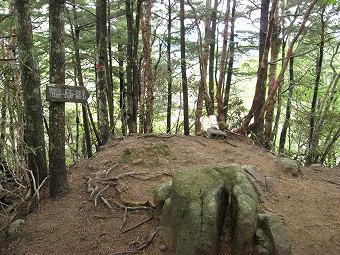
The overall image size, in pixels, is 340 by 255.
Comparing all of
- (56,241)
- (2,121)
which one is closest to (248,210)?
(56,241)

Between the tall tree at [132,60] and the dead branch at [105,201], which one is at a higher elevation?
the tall tree at [132,60]

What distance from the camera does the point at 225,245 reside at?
3.75m

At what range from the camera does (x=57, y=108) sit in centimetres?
519

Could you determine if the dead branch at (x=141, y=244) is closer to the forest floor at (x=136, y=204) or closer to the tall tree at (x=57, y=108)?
the forest floor at (x=136, y=204)

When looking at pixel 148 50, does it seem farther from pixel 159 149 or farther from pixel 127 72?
pixel 159 149

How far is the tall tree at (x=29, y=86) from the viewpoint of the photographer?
5.04 meters

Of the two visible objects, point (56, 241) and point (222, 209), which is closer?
point (222, 209)

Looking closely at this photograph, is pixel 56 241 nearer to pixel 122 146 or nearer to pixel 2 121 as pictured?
pixel 2 121

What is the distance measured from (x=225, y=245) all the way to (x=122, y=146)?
182 inches

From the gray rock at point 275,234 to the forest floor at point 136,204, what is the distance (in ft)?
1.08

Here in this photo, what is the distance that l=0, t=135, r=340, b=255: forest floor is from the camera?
4.13 metres

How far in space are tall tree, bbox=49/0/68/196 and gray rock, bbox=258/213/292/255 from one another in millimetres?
3666

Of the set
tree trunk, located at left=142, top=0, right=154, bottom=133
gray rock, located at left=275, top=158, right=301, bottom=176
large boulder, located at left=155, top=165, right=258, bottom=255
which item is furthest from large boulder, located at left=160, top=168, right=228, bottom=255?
tree trunk, located at left=142, top=0, right=154, bottom=133

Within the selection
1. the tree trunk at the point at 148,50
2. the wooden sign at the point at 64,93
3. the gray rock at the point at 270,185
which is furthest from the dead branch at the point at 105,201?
the tree trunk at the point at 148,50
